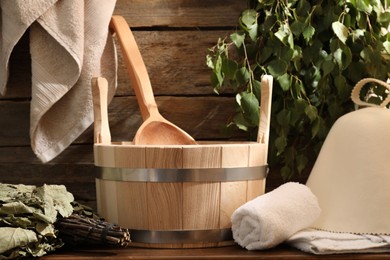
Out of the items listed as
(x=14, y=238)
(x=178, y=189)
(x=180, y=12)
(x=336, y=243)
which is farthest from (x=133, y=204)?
(x=180, y=12)

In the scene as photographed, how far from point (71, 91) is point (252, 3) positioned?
46 cm

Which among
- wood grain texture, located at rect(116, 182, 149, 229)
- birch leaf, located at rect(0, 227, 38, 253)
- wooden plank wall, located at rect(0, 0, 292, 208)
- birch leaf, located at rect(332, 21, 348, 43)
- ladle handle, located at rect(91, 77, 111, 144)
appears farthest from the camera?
wooden plank wall, located at rect(0, 0, 292, 208)

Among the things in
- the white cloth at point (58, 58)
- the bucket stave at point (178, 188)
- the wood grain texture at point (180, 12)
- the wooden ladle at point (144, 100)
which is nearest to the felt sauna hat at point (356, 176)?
the bucket stave at point (178, 188)

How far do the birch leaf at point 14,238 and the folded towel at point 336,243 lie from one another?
442 millimetres

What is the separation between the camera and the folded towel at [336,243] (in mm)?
1126

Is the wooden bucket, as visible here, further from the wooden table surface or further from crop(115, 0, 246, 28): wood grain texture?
crop(115, 0, 246, 28): wood grain texture

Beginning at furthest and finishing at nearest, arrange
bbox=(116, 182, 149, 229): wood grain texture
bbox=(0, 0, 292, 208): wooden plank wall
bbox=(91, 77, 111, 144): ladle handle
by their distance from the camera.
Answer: bbox=(0, 0, 292, 208): wooden plank wall, bbox=(91, 77, 111, 144): ladle handle, bbox=(116, 182, 149, 229): wood grain texture

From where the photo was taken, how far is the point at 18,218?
1093mm

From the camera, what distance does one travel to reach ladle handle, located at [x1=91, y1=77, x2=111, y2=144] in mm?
1281

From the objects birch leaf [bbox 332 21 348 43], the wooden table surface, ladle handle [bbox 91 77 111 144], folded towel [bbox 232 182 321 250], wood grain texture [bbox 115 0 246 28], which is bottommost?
the wooden table surface

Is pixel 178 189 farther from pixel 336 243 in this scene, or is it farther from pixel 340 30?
pixel 340 30

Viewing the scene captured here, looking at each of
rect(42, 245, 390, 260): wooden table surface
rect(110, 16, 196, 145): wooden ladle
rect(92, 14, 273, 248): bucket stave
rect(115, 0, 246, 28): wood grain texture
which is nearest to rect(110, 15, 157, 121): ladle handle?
rect(110, 16, 196, 145): wooden ladle

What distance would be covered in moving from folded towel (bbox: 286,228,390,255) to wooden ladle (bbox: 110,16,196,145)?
33cm

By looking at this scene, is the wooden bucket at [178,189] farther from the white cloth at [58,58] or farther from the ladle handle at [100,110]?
the white cloth at [58,58]
